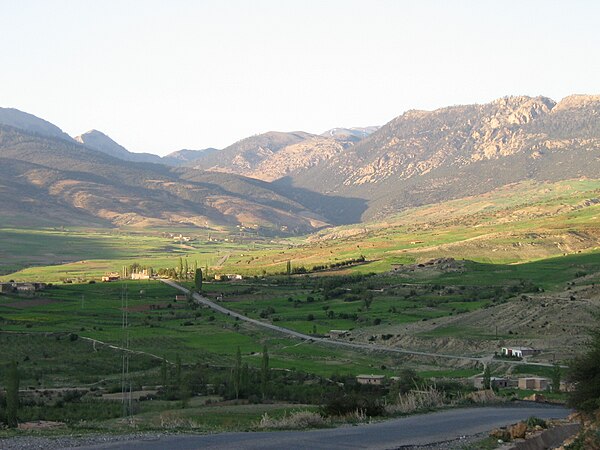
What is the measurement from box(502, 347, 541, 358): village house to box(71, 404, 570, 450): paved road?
4595 centimetres

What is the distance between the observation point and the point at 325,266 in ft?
592

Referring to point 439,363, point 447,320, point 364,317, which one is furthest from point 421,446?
point 364,317

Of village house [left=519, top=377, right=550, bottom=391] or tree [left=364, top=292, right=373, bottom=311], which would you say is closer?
village house [left=519, top=377, right=550, bottom=391]

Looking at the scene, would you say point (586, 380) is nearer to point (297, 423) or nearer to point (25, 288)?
point (297, 423)

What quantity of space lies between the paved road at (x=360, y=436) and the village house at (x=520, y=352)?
151 ft

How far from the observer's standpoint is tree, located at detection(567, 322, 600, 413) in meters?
31.0

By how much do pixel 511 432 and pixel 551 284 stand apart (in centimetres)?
10601

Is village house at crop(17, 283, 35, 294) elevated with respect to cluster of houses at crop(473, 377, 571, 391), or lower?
elevated

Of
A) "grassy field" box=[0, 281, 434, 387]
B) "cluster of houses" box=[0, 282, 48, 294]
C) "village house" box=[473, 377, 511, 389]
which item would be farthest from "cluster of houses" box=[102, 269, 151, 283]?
"village house" box=[473, 377, 511, 389]

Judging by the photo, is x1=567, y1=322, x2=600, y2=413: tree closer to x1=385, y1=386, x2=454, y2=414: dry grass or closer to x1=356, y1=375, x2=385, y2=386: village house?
x1=385, y1=386, x2=454, y2=414: dry grass

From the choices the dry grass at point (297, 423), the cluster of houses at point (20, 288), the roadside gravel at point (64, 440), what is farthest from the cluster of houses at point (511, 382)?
the cluster of houses at point (20, 288)

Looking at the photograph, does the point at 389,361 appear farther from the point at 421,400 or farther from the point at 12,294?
the point at 12,294

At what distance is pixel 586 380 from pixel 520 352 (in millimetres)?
48875

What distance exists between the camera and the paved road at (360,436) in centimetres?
2342
